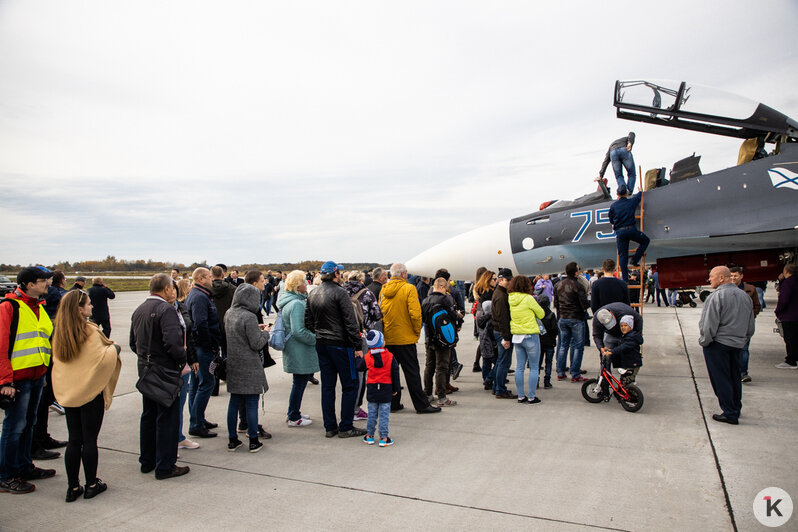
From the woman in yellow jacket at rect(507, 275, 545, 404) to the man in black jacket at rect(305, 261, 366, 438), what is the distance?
2045 millimetres

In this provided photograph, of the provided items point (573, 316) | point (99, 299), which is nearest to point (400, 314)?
point (573, 316)

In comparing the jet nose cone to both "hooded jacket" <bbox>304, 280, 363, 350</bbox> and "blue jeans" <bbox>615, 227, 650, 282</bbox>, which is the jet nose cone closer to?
"blue jeans" <bbox>615, 227, 650, 282</bbox>

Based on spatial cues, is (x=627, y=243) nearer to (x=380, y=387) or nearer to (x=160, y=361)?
(x=380, y=387)

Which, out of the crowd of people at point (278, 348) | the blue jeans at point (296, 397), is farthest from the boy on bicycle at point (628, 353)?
the blue jeans at point (296, 397)

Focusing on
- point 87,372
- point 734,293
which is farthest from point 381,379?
point 734,293

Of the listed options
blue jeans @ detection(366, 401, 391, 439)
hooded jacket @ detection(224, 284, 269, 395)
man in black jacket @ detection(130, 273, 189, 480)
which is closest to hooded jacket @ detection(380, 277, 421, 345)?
blue jeans @ detection(366, 401, 391, 439)

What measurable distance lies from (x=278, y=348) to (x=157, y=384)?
54.0 inches

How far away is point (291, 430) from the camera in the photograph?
500 cm

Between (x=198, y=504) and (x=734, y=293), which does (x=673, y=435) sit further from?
(x=198, y=504)

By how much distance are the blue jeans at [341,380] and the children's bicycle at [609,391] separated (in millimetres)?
2870

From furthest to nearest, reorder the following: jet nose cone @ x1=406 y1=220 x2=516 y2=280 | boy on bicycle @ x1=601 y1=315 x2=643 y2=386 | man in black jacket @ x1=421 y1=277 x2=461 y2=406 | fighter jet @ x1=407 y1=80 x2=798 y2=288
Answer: jet nose cone @ x1=406 y1=220 x2=516 y2=280, fighter jet @ x1=407 y1=80 x2=798 y2=288, man in black jacket @ x1=421 y1=277 x2=461 y2=406, boy on bicycle @ x1=601 y1=315 x2=643 y2=386

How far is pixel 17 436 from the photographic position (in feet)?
11.7

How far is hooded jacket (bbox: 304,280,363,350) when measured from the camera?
15.4 ft

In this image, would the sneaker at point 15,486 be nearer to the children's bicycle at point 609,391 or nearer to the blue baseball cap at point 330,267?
the blue baseball cap at point 330,267
